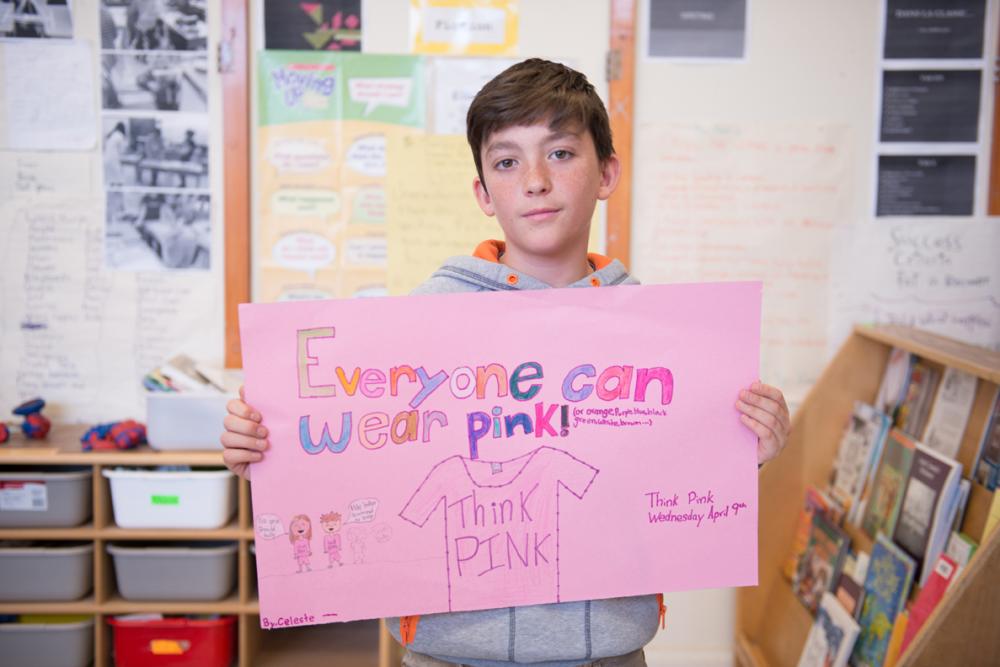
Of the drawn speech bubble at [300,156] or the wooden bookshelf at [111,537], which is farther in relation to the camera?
the drawn speech bubble at [300,156]

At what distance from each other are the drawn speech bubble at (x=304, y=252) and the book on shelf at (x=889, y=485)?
5.40ft

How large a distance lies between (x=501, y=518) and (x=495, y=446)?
103 mm

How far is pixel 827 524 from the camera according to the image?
6.91ft

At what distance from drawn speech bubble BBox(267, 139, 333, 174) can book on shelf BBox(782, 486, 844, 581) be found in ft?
5.71

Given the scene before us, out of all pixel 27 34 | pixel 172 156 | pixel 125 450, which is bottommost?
pixel 125 450

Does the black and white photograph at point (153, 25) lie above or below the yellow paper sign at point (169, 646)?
above

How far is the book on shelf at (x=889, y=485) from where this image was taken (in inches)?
73.7

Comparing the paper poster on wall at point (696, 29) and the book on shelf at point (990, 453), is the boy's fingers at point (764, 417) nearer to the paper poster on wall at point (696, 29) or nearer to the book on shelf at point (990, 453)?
the book on shelf at point (990, 453)

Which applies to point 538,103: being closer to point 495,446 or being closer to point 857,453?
point 495,446

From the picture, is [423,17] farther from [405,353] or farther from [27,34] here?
[405,353]

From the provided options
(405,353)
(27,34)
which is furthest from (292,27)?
(405,353)

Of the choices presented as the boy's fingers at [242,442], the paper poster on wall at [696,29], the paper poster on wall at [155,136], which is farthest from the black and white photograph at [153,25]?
the boy's fingers at [242,442]

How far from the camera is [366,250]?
234cm

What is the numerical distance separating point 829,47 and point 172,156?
6.62 feet
